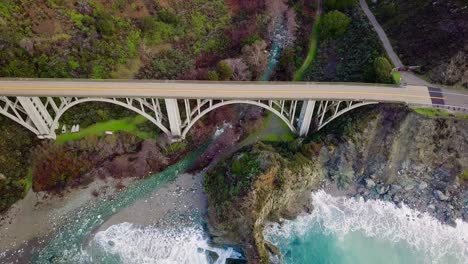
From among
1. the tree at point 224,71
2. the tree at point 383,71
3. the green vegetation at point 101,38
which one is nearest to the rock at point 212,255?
the tree at point 224,71

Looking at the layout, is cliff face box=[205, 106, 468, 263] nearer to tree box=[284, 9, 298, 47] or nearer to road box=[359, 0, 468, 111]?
road box=[359, 0, 468, 111]

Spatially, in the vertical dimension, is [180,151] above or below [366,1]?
below

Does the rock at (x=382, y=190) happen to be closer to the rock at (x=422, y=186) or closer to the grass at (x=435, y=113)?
the rock at (x=422, y=186)

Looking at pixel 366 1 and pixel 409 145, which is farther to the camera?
pixel 366 1

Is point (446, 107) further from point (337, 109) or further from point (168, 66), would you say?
point (168, 66)

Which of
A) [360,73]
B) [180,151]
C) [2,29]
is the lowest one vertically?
[180,151]

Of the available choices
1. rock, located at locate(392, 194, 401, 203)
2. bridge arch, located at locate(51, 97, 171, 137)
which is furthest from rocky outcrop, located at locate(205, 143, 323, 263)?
bridge arch, located at locate(51, 97, 171, 137)

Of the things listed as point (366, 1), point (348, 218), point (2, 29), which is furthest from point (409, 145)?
point (2, 29)

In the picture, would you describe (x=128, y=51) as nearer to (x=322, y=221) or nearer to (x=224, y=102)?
(x=224, y=102)
